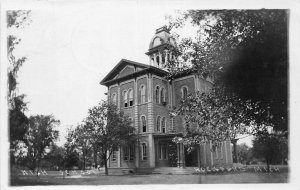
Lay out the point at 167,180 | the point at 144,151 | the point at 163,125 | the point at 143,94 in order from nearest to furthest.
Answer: the point at 167,180 → the point at 144,151 → the point at 143,94 → the point at 163,125

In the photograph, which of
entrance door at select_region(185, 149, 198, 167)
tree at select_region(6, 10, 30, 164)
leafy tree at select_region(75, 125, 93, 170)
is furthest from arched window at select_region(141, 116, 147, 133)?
tree at select_region(6, 10, 30, 164)

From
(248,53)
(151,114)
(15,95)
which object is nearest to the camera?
(248,53)

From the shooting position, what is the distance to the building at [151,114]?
74.2ft

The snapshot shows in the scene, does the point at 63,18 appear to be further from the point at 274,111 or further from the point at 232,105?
the point at 274,111

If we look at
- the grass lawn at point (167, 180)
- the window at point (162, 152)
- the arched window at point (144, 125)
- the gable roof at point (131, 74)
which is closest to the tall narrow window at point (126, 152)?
the arched window at point (144, 125)

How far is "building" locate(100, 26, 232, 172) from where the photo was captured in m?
22.6

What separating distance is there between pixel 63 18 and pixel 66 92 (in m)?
3.53

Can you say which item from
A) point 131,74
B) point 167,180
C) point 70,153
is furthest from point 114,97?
point 167,180

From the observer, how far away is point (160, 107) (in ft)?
78.1

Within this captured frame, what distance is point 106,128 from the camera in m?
21.4

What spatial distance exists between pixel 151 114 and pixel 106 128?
3.68 metres

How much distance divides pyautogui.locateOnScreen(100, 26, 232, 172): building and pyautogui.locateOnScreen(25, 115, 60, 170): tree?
5905mm

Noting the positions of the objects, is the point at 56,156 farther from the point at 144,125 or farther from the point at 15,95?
the point at 15,95

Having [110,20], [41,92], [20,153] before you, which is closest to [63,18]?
[110,20]
